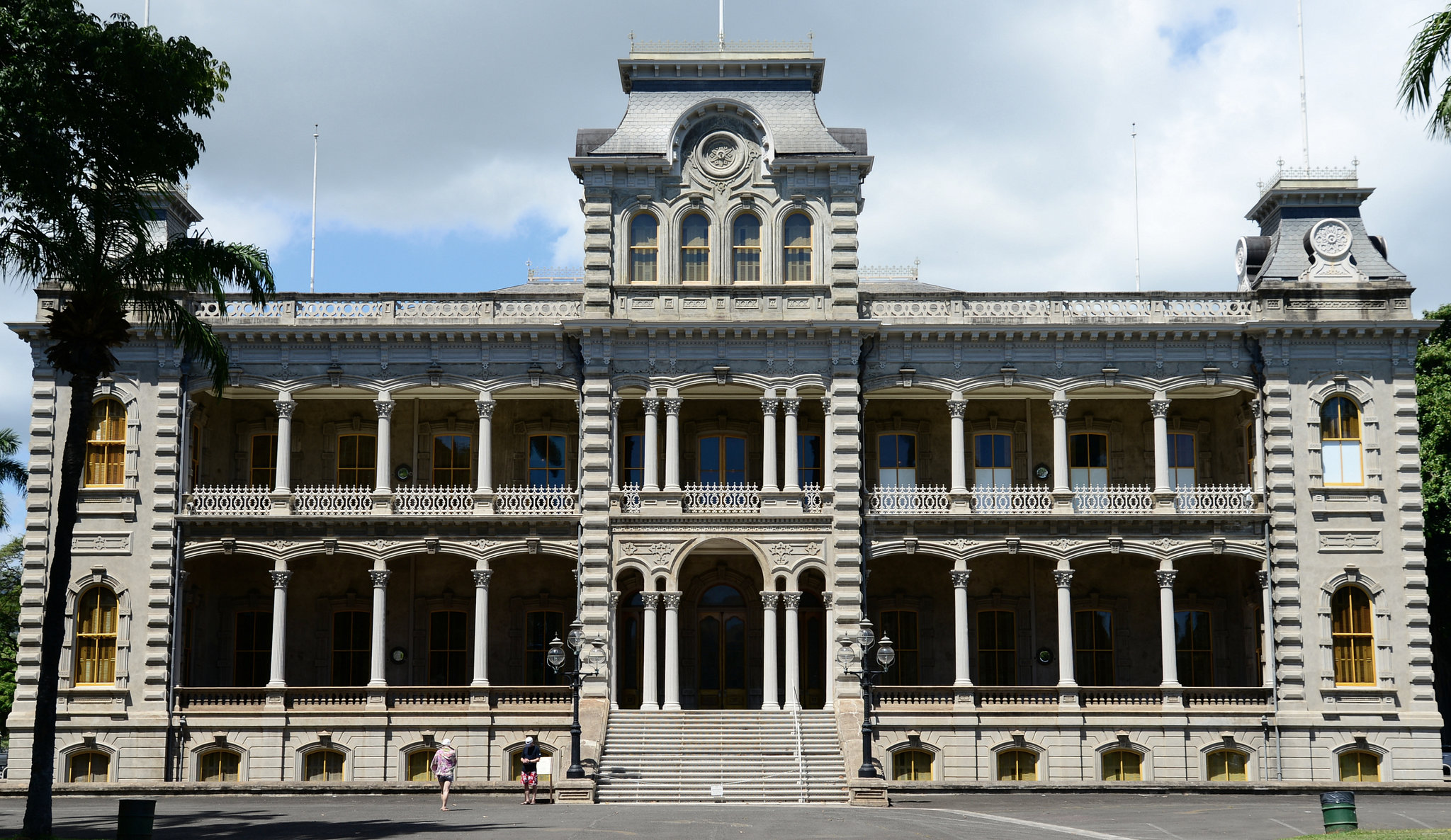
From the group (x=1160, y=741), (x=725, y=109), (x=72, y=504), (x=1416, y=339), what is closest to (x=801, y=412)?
(x=725, y=109)

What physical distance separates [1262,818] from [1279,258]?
17344 millimetres

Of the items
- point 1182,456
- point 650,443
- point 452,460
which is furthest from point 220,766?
point 1182,456

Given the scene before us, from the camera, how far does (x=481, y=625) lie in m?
40.1

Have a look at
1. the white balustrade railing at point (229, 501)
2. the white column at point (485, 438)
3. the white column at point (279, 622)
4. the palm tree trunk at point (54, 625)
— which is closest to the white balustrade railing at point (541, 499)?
the white column at point (485, 438)

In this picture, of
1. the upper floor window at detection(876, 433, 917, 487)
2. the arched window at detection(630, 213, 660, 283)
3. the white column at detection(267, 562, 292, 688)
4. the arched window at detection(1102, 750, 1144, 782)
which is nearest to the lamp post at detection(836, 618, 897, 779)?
the upper floor window at detection(876, 433, 917, 487)

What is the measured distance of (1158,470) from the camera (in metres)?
40.5

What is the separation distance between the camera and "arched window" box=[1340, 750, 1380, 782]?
3859 centimetres

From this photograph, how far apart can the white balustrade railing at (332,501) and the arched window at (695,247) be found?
9943mm

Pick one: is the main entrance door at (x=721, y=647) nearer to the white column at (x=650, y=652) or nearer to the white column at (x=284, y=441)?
the white column at (x=650, y=652)

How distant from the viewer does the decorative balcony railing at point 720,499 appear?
39594mm

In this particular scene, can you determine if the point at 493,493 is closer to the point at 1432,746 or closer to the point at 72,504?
the point at 72,504

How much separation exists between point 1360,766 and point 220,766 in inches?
1098

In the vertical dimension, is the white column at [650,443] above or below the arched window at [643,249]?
below

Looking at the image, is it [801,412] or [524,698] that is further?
[801,412]
